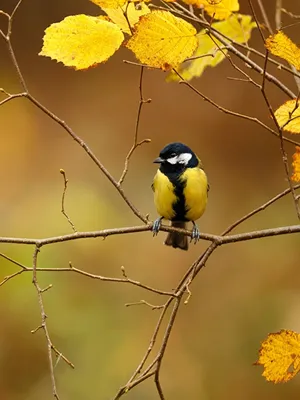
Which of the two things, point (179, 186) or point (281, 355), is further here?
point (179, 186)

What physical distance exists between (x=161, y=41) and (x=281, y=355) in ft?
1.48

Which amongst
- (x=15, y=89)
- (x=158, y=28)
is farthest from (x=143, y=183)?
(x=158, y=28)

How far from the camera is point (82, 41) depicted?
1.01 meters

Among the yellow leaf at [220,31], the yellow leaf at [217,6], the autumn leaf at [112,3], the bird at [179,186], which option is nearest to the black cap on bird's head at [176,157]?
the bird at [179,186]

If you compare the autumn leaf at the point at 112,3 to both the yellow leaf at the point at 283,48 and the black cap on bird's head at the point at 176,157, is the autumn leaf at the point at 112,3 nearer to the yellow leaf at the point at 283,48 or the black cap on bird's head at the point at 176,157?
the yellow leaf at the point at 283,48

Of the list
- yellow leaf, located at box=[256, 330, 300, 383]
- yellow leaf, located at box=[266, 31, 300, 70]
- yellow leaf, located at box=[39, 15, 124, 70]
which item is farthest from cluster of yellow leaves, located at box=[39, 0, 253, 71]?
yellow leaf, located at box=[256, 330, 300, 383]

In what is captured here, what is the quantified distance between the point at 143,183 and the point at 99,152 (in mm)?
677

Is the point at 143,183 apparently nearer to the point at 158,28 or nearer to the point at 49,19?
the point at 49,19

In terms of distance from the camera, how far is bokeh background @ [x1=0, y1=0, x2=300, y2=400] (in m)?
3.46

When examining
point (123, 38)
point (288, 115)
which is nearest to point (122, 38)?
point (123, 38)

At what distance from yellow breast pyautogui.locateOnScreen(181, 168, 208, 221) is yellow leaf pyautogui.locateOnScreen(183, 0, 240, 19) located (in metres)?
0.59

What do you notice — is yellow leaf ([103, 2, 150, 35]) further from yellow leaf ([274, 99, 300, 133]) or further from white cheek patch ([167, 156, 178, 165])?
white cheek patch ([167, 156, 178, 165])

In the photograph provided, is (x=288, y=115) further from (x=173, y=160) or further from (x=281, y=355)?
(x=173, y=160)

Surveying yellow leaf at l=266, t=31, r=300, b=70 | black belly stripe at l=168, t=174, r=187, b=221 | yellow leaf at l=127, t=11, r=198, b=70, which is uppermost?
black belly stripe at l=168, t=174, r=187, b=221
